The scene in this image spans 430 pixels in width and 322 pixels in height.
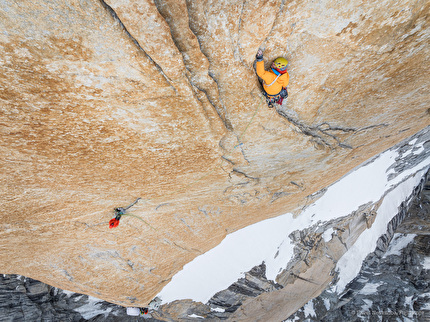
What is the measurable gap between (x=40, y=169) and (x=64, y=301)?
10.1 metres

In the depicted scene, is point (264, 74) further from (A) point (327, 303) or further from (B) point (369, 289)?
(B) point (369, 289)

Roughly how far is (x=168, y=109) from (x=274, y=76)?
1792mm

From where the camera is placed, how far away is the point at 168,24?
2.89m

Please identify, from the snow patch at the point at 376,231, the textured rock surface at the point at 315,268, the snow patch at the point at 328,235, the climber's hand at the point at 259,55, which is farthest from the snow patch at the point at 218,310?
the climber's hand at the point at 259,55

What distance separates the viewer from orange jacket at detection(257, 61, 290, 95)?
11.3 ft

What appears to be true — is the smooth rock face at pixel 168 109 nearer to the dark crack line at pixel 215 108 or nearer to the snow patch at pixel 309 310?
the dark crack line at pixel 215 108

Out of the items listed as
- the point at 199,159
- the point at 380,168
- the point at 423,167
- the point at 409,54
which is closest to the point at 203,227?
the point at 199,159

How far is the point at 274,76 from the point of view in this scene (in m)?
3.52

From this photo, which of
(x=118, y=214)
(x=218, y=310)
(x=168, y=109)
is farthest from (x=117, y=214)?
(x=218, y=310)

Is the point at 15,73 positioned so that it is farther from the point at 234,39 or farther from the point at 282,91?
the point at 282,91

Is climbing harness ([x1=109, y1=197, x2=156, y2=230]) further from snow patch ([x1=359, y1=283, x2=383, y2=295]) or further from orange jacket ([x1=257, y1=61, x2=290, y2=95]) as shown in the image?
snow patch ([x1=359, y1=283, x2=383, y2=295])

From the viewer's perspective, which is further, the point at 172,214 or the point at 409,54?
the point at 172,214

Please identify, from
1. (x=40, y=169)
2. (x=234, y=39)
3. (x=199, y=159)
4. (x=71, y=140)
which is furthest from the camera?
(x=199, y=159)

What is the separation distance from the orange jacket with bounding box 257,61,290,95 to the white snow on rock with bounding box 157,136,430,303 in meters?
6.57
